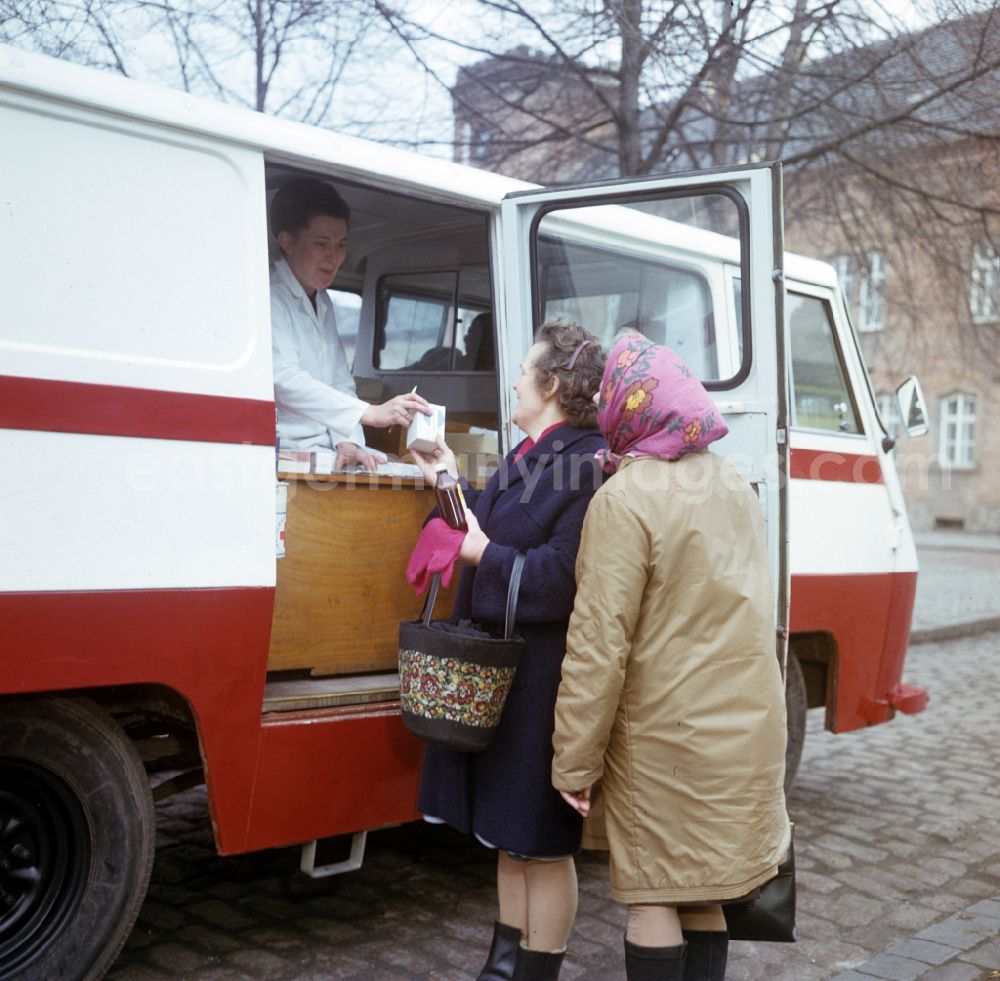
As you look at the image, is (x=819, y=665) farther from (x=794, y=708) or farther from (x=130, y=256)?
(x=130, y=256)

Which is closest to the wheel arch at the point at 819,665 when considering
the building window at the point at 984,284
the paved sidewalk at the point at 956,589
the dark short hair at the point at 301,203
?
the dark short hair at the point at 301,203

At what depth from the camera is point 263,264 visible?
3.36 m

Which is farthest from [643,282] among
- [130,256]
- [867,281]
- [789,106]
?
[867,281]

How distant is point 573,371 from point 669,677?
0.86 metres

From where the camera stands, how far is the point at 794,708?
16.9ft

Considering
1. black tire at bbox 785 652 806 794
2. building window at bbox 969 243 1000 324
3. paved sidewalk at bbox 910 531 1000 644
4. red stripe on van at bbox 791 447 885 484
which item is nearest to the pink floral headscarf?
red stripe on van at bbox 791 447 885 484

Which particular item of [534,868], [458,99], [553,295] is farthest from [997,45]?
[534,868]

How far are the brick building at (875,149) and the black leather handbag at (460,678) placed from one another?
173 inches

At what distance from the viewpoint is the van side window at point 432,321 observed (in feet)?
17.4

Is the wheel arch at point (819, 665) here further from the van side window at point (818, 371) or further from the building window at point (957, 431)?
the building window at point (957, 431)

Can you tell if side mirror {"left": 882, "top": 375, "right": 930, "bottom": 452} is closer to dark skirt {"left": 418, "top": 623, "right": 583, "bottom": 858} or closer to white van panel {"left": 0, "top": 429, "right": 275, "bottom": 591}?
dark skirt {"left": 418, "top": 623, "right": 583, "bottom": 858}

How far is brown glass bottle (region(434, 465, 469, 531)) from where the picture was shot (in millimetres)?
3125

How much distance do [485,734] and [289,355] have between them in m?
1.67

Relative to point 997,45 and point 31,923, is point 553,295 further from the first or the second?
point 997,45
